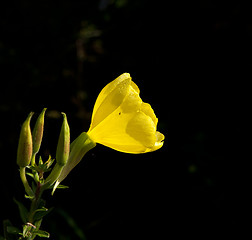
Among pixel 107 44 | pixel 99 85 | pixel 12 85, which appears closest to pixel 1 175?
pixel 12 85

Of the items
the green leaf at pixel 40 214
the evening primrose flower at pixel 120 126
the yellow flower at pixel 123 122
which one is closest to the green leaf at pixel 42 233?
the green leaf at pixel 40 214

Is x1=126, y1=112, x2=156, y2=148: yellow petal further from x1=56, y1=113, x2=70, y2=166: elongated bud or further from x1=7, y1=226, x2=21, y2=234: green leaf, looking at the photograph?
x1=7, y1=226, x2=21, y2=234: green leaf

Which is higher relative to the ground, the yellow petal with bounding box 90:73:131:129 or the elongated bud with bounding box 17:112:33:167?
the yellow petal with bounding box 90:73:131:129

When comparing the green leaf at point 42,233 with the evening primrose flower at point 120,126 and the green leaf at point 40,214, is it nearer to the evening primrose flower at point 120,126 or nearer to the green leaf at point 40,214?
the green leaf at point 40,214

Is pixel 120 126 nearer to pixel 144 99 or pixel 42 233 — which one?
pixel 42 233

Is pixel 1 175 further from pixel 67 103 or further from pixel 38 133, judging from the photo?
pixel 38 133

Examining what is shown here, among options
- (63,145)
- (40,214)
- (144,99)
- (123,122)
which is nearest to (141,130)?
(123,122)

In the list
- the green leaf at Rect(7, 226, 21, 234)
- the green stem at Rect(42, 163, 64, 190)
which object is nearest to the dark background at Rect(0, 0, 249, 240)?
the green leaf at Rect(7, 226, 21, 234)
